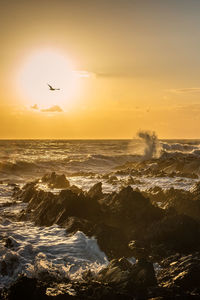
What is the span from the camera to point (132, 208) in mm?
13688

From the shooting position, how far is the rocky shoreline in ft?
25.0

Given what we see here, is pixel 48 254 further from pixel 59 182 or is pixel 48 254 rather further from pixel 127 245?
pixel 59 182

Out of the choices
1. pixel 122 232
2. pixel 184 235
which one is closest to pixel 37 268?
pixel 122 232

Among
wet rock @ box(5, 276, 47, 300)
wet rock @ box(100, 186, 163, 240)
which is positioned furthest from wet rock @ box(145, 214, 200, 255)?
wet rock @ box(5, 276, 47, 300)

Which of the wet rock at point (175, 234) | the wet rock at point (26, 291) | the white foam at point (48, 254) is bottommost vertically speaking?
the white foam at point (48, 254)

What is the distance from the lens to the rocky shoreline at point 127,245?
300 inches

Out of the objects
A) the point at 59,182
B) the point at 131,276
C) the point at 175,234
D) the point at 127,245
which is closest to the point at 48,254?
the point at 127,245

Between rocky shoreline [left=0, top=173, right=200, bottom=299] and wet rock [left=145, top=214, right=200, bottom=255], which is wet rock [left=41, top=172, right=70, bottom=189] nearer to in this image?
rocky shoreline [left=0, top=173, right=200, bottom=299]

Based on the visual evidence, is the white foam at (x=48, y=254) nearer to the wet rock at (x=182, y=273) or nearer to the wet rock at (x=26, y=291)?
the wet rock at (x=26, y=291)

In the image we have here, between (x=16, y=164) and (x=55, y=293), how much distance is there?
1814 inches

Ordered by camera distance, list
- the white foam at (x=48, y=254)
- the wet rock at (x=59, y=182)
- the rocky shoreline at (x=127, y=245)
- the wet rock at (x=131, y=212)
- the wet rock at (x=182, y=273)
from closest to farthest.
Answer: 1. the rocky shoreline at (x=127, y=245)
2. the wet rock at (x=182, y=273)
3. the white foam at (x=48, y=254)
4. the wet rock at (x=131, y=212)
5. the wet rock at (x=59, y=182)

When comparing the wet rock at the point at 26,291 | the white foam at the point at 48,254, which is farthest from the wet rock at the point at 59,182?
the wet rock at the point at 26,291

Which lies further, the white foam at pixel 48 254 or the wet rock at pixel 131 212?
the wet rock at pixel 131 212

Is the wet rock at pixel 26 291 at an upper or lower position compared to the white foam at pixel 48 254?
upper
